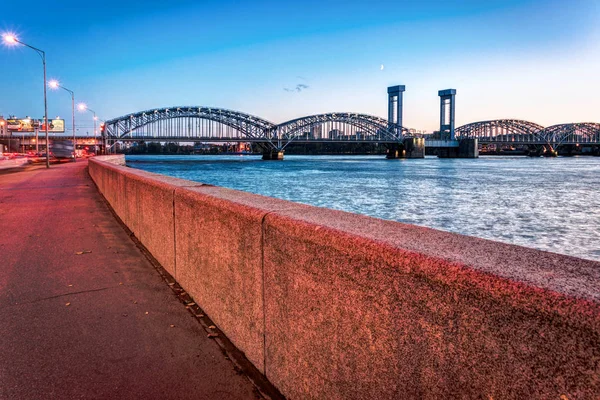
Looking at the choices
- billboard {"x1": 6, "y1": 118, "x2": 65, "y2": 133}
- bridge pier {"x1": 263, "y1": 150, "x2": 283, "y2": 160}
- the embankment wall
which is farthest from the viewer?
bridge pier {"x1": 263, "y1": 150, "x2": 283, "y2": 160}

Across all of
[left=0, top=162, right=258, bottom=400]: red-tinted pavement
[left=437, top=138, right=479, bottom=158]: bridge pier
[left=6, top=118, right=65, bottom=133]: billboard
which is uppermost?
[left=6, top=118, right=65, bottom=133]: billboard

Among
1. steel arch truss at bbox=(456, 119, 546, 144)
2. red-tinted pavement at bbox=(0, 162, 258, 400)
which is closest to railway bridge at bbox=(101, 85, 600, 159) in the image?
steel arch truss at bbox=(456, 119, 546, 144)

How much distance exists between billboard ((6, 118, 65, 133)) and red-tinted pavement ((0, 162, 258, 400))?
123 metres

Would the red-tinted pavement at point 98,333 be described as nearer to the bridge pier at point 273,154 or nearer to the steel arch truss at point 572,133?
the bridge pier at point 273,154

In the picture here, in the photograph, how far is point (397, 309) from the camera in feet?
6.24

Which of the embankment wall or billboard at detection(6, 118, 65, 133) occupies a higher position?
billboard at detection(6, 118, 65, 133)

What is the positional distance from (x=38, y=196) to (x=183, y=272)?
11.8 meters

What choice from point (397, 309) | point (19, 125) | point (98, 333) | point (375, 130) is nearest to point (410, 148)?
point (375, 130)

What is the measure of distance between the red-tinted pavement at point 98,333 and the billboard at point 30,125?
12268 centimetres

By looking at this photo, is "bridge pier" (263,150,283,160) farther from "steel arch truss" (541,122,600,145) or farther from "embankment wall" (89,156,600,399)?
"embankment wall" (89,156,600,399)

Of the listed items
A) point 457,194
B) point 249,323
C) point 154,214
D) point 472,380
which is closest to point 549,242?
point 154,214

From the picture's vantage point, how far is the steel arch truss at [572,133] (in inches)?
6926

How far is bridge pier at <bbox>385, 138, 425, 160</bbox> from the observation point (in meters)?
147

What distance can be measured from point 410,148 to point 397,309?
5918 inches
